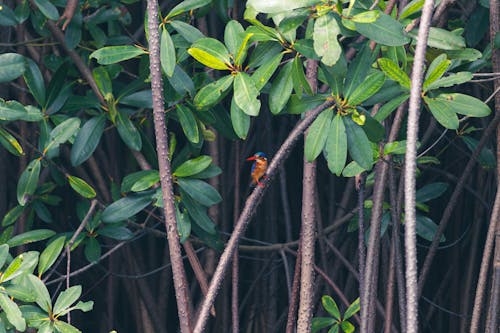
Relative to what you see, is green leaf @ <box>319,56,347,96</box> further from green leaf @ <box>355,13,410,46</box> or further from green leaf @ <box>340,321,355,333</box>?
green leaf @ <box>340,321,355,333</box>

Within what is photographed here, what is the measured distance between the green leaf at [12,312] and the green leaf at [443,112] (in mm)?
879

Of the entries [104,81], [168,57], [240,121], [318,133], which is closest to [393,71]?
[318,133]

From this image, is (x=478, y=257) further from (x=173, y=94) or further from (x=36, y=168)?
(x=36, y=168)

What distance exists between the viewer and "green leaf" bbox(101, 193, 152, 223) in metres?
1.93

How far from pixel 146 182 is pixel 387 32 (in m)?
0.67

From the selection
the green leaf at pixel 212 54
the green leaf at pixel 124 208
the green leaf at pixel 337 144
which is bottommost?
the green leaf at pixel 124 208

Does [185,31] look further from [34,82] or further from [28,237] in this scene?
[28,237]

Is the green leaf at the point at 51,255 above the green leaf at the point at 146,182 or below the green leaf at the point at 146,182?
below

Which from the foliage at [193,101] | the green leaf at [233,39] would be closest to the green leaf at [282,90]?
the foliage at [193,101]

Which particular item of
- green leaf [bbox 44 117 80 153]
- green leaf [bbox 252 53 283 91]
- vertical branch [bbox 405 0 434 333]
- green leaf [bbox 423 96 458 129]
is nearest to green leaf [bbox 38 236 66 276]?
green leaf [bbox 44 117 80 153]

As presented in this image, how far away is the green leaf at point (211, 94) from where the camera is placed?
165 centimetres

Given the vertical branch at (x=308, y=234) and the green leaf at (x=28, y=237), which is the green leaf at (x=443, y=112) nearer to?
the vertical branch at (x=308, y=234)

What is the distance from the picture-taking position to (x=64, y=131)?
6.26 feet

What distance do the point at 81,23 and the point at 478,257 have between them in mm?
1412
